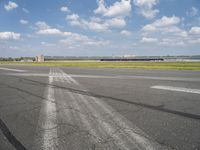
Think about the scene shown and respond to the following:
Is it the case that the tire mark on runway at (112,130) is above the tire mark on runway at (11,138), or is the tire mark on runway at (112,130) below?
above

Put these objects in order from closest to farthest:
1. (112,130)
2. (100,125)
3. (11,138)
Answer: (11,138)
(112,130)
(100,125)

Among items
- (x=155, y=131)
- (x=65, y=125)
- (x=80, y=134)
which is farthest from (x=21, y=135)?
(x=155, y=131)

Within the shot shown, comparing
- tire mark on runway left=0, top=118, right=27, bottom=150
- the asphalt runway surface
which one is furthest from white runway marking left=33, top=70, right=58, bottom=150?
→ tire mark on runway left=0, top=118, right=27, bottom=150

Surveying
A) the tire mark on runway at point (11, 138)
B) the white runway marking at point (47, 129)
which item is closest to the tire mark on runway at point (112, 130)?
the white runway marking at point (47, 129)

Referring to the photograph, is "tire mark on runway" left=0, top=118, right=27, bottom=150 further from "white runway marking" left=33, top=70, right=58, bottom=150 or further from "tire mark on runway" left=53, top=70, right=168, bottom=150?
"tire mark on runway" left=53, top=70, right=168, bottom=150

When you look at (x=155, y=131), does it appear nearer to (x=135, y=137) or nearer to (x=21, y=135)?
(x=135, y=137)

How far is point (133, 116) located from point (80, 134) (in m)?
1.48

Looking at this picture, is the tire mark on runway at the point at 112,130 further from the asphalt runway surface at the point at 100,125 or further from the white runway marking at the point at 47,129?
the white runway marking at the point at 47,129

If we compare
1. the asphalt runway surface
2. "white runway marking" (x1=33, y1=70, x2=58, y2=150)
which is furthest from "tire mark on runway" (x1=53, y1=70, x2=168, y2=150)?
"white runway marking" (x1=33, y1=70, x2=58, y2=150)

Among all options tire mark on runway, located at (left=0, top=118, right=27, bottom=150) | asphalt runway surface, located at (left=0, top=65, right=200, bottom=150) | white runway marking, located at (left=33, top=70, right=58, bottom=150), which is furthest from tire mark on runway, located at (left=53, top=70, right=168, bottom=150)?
tire mark on runway, located at (left=0, top=118, right=27, bottom=150)

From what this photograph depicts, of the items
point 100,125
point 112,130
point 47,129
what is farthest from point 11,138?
point 112,130

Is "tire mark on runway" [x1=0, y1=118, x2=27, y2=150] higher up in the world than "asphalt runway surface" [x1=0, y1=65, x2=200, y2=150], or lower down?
lower down

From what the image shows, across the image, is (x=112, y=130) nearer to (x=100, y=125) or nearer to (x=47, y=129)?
(x=100, y=125)

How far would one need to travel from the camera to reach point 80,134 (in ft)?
9.98
